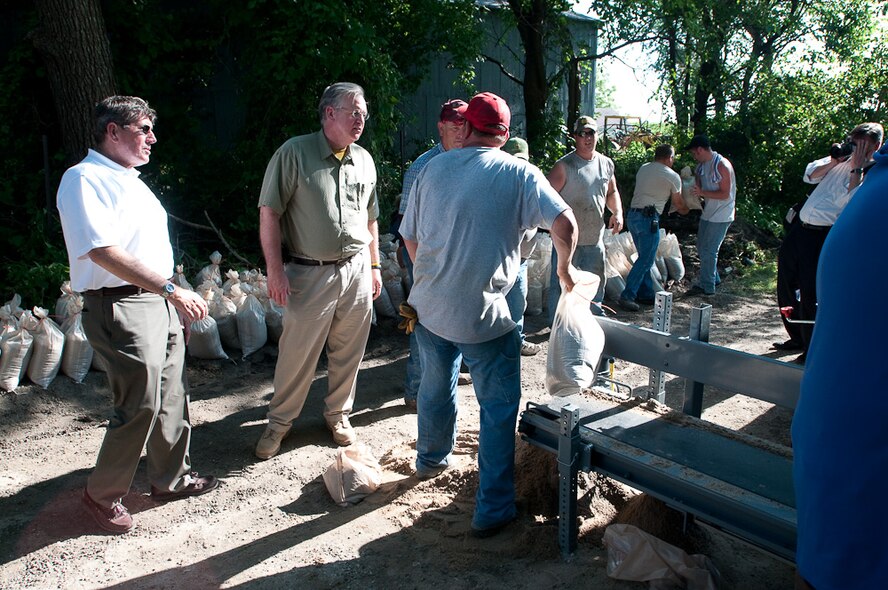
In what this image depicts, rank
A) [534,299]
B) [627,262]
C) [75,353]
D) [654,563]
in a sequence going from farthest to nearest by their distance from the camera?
[627,262] < [534,299] < [75,353] < [654,563]

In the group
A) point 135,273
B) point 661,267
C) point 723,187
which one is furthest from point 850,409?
point 661,267

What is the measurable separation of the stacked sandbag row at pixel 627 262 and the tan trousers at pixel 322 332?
4.08 meters

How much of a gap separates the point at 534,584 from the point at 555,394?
2.89ft

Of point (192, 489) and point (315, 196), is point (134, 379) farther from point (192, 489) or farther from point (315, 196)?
point (315, 196)

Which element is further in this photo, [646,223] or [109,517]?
[646,223]

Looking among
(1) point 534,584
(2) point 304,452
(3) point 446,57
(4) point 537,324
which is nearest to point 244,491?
(2) point 304,452

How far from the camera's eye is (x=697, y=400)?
380 centimetres

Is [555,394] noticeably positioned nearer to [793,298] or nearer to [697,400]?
[697,400]

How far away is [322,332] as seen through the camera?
4.49 metres

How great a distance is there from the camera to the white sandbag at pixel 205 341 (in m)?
5.73

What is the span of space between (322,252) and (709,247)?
5829 millimetres

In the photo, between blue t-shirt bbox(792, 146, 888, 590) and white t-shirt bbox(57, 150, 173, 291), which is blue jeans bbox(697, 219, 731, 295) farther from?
blue t-shirt bbox(792, 146, 888, 590)

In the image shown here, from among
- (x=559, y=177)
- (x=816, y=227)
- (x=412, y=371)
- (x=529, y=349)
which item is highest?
(x=559, y=177)

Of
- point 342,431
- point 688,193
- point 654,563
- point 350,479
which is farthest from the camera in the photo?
point 688,193
